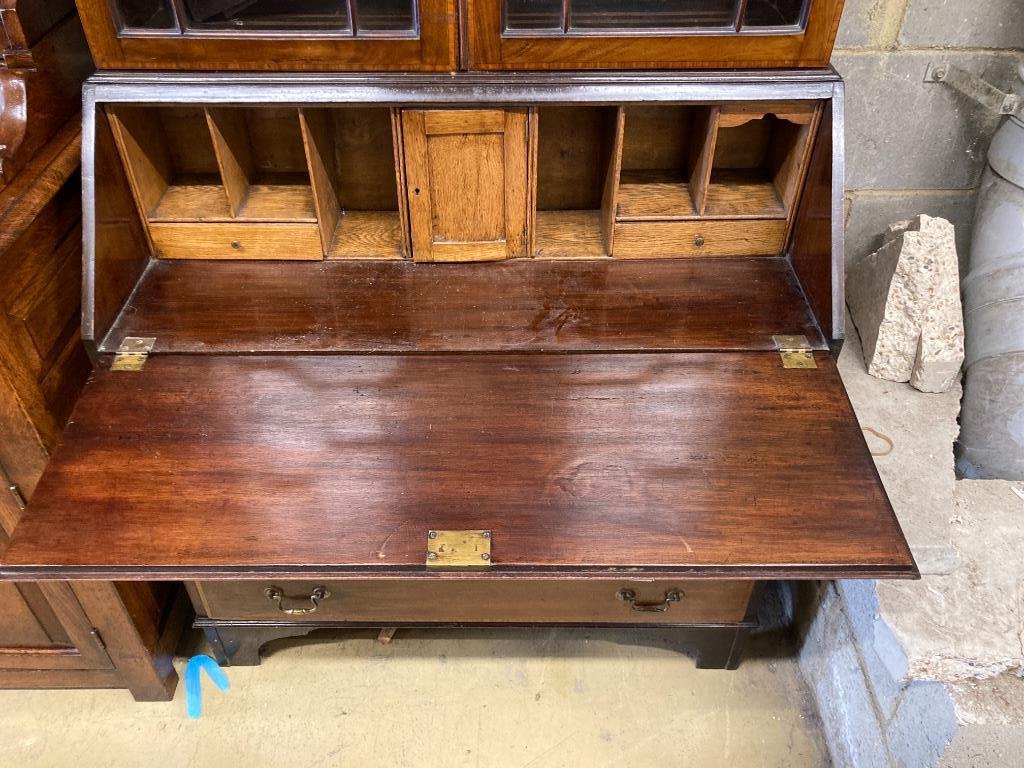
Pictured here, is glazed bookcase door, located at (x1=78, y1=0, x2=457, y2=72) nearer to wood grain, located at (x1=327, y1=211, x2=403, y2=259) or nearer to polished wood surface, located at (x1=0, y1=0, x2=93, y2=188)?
polished wood surface, located at (x1=0, y1=0, x2=93, y2=188)

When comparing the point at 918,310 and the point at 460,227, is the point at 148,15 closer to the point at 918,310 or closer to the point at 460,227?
the point at 460,227

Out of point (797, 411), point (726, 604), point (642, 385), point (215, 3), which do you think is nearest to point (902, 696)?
point (726, 604)

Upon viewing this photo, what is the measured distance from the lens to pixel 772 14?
1.48 metres

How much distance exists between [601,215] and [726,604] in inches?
34.6

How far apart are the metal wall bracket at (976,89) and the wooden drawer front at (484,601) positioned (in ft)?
3.86

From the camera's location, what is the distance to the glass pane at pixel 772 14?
1.47 m

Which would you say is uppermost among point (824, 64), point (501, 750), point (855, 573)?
point (824, 64)

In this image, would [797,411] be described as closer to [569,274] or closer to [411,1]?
[569,274]

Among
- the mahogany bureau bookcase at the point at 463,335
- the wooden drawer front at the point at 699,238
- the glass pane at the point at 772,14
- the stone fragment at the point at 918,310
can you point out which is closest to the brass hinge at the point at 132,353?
the mahogany bureau bookcase at the point at 463,335

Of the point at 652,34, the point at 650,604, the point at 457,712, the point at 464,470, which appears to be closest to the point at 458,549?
the point at 464,470

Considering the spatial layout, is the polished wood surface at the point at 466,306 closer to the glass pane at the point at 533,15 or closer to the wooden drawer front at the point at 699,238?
the wooden drawer front at the point at 699,238

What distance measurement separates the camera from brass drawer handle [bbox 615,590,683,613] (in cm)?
167

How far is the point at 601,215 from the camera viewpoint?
182 cm

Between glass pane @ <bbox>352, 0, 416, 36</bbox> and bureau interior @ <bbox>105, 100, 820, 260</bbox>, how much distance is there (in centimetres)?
22
